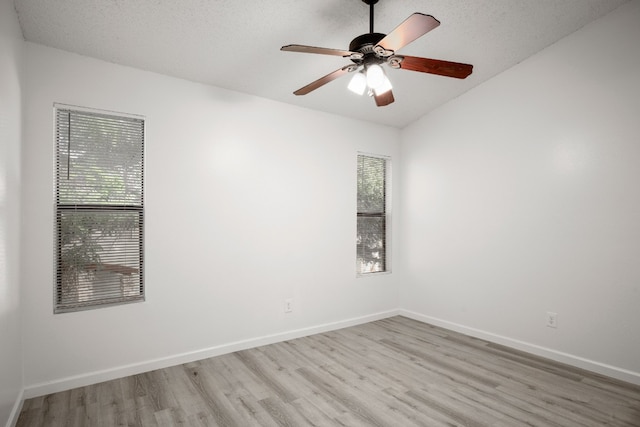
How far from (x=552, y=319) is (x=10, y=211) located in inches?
169

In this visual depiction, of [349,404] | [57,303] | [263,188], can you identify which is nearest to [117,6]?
[263,188]

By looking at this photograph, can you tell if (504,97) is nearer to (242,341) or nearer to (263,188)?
(263,188)

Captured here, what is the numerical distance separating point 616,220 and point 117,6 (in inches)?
158

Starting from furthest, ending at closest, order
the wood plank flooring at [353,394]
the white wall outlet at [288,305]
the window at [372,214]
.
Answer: the window at [372,214] → the white wall outlet at [288,305] → the wood plank flooring at [353,394]

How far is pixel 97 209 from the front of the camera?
8.74ft

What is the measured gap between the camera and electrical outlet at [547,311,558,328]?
10.2 ft

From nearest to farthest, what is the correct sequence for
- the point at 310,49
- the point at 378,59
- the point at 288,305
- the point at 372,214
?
the point at 310,49
the point at 378,59
the point at 288,305
the point at 372,214

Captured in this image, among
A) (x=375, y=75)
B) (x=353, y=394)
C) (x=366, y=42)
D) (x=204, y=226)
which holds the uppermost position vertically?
(x=366, y=42)

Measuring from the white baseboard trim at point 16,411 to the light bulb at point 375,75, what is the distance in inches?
116

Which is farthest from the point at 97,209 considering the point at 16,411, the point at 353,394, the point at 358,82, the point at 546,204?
the point at 546,204

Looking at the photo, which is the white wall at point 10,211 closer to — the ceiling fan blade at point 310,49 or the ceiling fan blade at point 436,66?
the ceiling fan blade at point 310,49

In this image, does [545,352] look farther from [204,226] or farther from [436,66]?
[204,226]

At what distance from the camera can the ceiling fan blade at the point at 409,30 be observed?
160 cm

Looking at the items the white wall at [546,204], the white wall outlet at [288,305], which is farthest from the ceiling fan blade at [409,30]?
the white wall outlet at [288,305]
